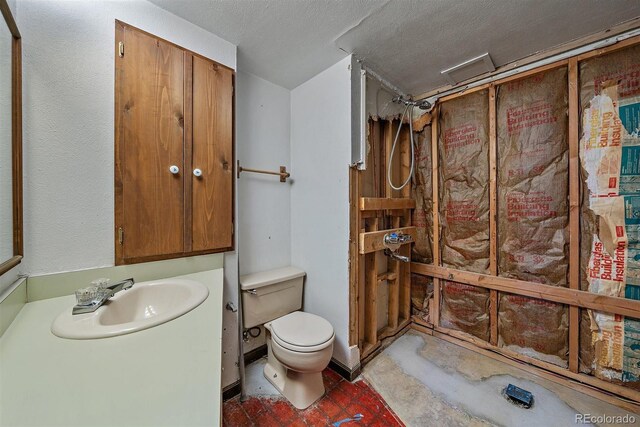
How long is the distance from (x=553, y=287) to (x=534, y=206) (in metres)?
0.55

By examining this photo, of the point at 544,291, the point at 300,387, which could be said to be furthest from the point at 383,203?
the point at 300,387

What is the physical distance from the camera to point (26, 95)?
2.95 feet

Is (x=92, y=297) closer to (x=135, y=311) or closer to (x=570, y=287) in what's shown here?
(x=135, y=311)

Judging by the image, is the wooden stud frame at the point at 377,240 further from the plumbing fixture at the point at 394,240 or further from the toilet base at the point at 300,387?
the toilet base at the point at 300,387

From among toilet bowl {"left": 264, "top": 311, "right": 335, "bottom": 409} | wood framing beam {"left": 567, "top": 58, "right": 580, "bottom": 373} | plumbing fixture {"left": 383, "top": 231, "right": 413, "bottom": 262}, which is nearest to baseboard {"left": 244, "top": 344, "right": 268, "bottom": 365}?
toilet bowl {"left": 264, "top": 311, "right": 335, "bottom": 409}

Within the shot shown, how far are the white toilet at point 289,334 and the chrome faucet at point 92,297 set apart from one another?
29.4 inches

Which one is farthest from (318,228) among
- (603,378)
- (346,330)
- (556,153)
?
(603,378)

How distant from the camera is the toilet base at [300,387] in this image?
1370mm

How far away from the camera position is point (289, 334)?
1.40 metres

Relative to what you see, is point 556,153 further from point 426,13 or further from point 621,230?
point 426,13

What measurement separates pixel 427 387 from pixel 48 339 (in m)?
1.86

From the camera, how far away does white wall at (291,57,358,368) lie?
5.25 feet

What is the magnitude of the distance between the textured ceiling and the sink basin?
140 centimetres

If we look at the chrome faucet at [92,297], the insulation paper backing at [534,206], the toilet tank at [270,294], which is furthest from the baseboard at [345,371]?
the chrome faucet at [92,297]
